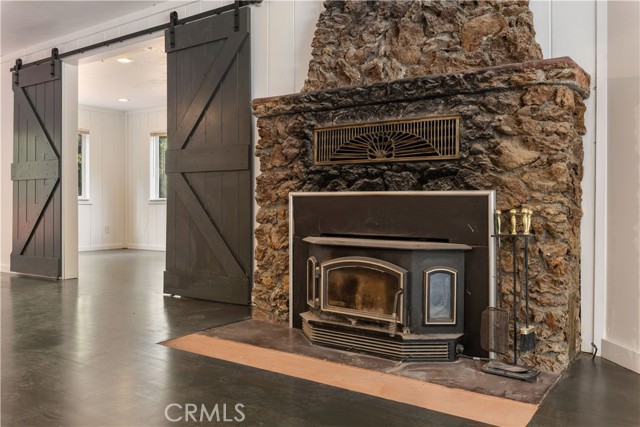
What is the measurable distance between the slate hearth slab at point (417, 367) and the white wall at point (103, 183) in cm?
706

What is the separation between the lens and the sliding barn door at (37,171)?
5578 mm

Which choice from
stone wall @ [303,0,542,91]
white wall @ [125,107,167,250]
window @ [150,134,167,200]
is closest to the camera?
stone wall @ [303,0,542,91]

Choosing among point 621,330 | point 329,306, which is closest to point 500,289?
point 621,330

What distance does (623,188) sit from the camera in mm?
2654

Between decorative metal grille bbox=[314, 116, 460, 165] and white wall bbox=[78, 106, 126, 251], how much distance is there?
292 inches

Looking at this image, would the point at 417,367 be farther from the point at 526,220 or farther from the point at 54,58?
the point at 54,58

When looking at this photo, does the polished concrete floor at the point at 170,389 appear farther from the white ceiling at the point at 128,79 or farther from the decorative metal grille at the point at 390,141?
the white ceiling at the point at 128,79

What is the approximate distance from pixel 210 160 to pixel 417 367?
2.58 metres

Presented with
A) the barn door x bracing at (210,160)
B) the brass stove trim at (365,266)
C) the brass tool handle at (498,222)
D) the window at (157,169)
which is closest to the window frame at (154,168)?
the window at (157,169)

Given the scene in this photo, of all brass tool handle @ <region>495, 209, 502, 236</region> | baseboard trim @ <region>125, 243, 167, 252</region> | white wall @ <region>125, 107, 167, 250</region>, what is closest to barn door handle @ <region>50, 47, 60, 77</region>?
white wall @ <region>125, 107, 167, 250</region>

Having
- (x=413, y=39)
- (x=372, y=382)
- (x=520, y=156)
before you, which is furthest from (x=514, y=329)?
(x=413, y=39)

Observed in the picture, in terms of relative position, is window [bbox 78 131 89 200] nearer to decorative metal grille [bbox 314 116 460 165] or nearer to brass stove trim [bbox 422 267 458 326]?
decorative metal grille [bbox 314 116 460 165]

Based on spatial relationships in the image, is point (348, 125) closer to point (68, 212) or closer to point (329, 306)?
point (329, 306)

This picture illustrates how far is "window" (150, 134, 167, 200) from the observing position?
31.5ft
